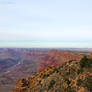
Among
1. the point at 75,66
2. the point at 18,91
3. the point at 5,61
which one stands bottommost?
the point at 5,61

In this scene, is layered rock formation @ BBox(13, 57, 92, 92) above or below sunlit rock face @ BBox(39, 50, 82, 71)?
above

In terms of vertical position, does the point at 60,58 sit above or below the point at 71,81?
below

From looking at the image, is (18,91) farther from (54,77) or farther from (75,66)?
(75,66)

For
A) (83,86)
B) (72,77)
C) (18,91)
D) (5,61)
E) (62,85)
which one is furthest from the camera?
(5,61)

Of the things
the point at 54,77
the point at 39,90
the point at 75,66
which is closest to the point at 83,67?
the point at 75,66

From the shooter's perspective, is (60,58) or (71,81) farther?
(60,58)

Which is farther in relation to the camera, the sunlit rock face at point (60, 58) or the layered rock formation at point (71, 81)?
the sunlit rock face at point (60, 58)

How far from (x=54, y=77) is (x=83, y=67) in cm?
191

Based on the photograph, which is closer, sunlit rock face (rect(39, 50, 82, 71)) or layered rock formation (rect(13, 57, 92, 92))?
layered rock formation (rect(13, 57, 92, 92))

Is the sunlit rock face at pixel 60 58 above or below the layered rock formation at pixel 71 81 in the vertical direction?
below

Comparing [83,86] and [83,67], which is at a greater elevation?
[83,67]

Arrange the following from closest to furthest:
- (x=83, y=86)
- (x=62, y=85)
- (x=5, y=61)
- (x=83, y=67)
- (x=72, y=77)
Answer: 1. (x=83, y=86)
2. (x=62, y=85)
3. (x=72, y=77)
4. (x=83, y=67)
5. (x=5, y=61)

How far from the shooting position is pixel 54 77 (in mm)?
8812

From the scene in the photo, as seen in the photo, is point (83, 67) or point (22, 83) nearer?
point (83, 67)
